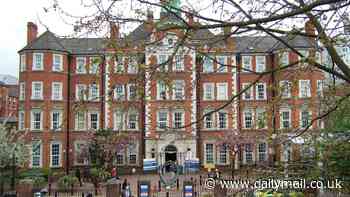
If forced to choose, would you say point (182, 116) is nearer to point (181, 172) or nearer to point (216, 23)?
point (181, 172)

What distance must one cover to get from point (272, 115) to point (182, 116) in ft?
94.0

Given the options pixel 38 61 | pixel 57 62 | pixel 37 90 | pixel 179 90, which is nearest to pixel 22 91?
pixel 37 90

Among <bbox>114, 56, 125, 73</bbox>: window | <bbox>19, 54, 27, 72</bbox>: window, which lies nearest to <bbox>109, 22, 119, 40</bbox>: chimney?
<bbox>114, 56, 125, 73</bbox>: window

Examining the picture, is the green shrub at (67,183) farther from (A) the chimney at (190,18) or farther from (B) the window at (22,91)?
(A) the chimney at (190,18)

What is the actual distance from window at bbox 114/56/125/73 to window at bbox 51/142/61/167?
32.6 meters

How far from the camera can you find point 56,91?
35.9m

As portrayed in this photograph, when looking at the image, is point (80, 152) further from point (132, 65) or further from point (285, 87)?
point (132, 65)

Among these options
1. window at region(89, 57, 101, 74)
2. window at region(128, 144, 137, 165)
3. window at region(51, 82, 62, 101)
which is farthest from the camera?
window at region(51, 82, 62, 101)

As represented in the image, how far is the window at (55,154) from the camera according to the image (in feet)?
114

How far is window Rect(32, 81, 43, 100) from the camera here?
35.1 meters

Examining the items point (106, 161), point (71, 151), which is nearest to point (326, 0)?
point (106, 161)

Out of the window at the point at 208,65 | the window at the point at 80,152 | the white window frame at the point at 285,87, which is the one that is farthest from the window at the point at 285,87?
the window at the point at 80,152

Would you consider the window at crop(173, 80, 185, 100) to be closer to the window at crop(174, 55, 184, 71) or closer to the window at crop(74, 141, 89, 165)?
the window at crop(174, 55, 184, 71)

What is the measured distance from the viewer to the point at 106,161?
29922 millimetres
